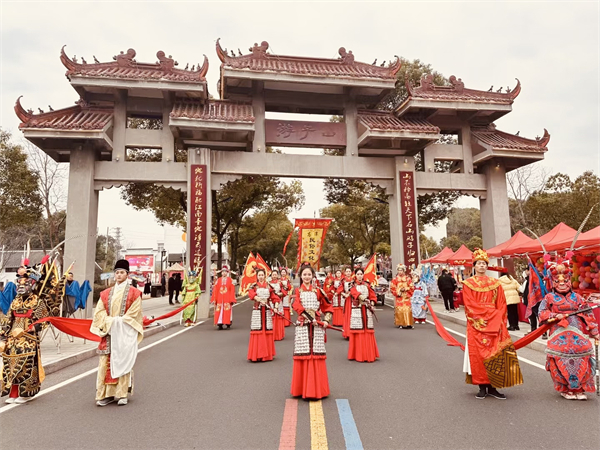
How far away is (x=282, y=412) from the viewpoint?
14.2 feet

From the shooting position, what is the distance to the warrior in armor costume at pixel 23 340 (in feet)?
15.8

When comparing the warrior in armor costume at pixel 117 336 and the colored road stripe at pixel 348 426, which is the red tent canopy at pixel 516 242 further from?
the warrior in armor costume at pixel 117 336

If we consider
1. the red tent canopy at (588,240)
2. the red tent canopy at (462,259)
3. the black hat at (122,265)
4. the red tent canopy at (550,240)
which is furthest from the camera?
the red tent canopy at (462,259)

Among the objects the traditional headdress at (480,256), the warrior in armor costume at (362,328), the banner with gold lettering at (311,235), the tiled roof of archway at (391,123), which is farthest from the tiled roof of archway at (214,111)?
the traditional headdress at (480,256)

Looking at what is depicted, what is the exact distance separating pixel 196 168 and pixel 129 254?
30135mm

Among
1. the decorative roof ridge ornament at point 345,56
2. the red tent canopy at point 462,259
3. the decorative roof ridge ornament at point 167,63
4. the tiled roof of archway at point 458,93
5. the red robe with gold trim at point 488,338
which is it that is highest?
the decorative roof ridge ornament at point 345,56

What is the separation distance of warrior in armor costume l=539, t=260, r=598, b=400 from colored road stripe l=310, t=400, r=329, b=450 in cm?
290

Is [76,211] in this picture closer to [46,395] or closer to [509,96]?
[46,395]

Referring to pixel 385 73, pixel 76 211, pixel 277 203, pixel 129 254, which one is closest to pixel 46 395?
pixel 76 211

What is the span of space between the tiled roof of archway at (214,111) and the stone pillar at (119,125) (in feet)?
6.18

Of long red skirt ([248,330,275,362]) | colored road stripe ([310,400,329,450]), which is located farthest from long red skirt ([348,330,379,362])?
colored road stripe ([310,400,329,450])

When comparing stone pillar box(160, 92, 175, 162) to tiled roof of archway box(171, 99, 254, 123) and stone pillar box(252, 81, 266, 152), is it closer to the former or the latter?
tiled roof of archway box(171, 99, 254, 123)

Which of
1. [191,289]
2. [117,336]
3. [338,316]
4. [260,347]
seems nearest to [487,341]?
[260,347]

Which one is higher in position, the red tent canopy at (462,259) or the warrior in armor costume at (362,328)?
the red tent canopy at (462,259)
